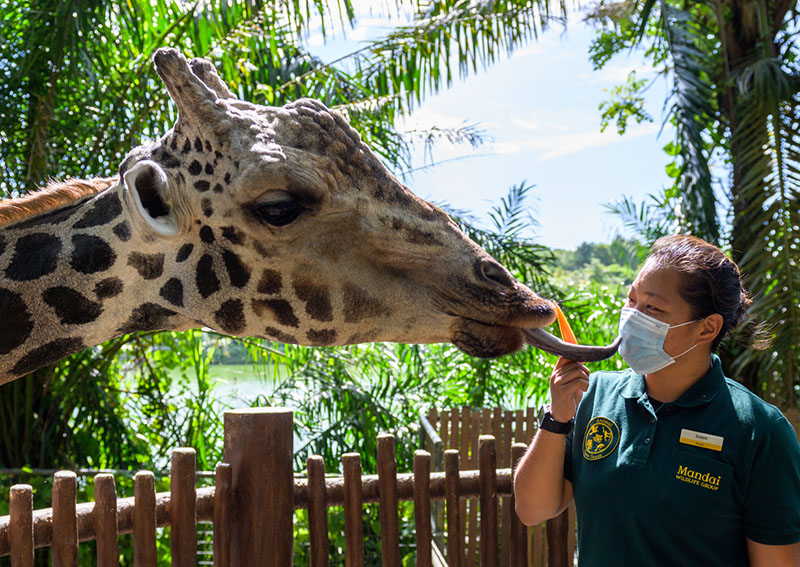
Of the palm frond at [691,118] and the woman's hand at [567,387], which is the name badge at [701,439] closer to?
the woman's hand at [567,387]

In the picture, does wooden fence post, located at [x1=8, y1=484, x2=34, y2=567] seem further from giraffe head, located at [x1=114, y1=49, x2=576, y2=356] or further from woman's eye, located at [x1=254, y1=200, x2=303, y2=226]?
woman's eye, located at [x1=254, y1=200, x2=303, y2=226]

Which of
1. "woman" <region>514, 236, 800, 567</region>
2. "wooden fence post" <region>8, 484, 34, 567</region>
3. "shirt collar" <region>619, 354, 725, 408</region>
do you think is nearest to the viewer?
"woman" <region>514, 236, 800, 567</region>

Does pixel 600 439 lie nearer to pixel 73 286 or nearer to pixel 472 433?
pixel 73 286

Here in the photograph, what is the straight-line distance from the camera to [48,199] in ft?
5.80

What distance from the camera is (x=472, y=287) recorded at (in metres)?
1.71

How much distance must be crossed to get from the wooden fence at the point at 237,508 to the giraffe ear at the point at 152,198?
4.02 ft

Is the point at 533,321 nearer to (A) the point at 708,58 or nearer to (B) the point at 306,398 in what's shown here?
(B) the point at 306,398

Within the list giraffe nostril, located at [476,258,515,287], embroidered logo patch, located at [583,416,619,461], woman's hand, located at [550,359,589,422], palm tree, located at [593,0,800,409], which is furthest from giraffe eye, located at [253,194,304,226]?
palm tree, located at [593,0,800,409]

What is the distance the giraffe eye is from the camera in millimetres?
1650

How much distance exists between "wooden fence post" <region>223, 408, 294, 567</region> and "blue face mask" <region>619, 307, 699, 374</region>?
138 centimetres

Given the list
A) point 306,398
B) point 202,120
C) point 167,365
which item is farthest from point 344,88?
point 202,120

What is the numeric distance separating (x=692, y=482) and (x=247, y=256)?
51.2 inches

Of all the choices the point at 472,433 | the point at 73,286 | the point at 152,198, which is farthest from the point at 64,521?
the point at 472,433

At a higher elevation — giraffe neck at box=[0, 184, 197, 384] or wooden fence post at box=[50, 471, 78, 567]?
giraffe neck at box=[0, 184, 197, 384]
